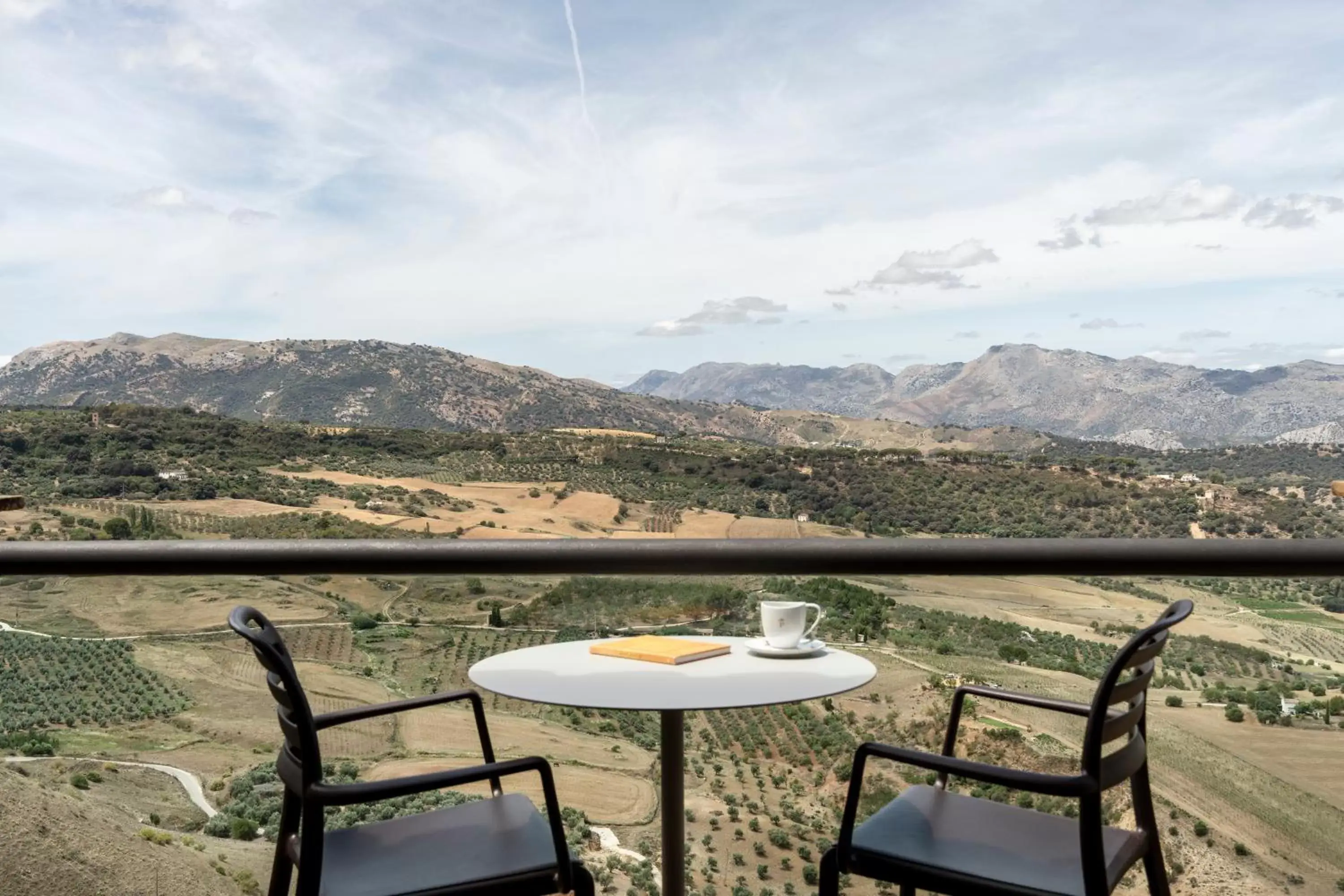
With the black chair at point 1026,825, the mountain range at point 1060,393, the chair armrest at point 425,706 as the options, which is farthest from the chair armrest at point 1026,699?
the mountain range at point 1060,393

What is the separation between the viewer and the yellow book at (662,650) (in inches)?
85.6

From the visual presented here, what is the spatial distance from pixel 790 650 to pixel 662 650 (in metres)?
0.25

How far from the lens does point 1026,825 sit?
2.06 meters

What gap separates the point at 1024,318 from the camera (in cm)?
2902

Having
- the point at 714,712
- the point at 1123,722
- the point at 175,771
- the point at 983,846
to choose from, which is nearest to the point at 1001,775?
the point at 1123,722

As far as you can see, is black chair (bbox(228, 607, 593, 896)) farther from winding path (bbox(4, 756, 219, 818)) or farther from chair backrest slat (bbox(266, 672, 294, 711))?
winding path (bbox(4, 756, 219, 818))

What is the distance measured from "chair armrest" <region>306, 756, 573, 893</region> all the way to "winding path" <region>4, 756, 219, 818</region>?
120cm

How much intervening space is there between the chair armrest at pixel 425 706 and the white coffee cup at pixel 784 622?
589 millimetres

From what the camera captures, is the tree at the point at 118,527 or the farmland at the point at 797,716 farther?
the tree at the point at 118,527

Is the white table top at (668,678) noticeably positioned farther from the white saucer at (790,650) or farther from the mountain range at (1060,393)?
the mountain range at (1060,393)

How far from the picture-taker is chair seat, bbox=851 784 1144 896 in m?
1.81

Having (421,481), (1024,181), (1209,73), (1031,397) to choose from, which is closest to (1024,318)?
(1031,397)

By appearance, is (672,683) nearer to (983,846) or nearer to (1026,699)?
(983,846)

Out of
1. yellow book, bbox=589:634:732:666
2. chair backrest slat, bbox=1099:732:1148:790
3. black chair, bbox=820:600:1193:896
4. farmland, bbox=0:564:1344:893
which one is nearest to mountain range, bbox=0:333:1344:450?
farmland, bbox=0:564:1344:893
